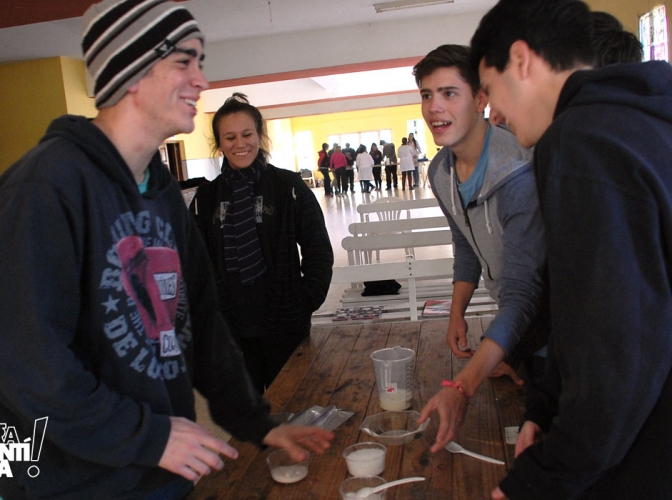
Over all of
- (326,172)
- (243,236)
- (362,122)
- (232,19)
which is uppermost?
(232,19)

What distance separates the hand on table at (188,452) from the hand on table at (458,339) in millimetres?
997

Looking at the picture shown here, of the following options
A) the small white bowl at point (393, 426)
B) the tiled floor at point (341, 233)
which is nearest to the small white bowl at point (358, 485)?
the small white bowl at point (393, 426)

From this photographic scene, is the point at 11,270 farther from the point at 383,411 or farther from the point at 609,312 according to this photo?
the point at 383,411

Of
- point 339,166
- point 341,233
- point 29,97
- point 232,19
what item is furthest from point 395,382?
point 339,166

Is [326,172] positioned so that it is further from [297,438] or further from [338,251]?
[297,438]

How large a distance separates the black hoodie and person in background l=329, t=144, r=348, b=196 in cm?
1884

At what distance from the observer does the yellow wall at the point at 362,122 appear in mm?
30281

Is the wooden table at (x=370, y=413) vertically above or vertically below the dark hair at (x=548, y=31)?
below

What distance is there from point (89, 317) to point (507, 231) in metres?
1.04

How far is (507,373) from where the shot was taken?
5.78 ft

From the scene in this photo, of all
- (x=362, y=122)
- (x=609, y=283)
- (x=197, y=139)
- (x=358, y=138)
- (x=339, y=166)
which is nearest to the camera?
(x=609, y=283)

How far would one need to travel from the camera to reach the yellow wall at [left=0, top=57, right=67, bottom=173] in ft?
33.0

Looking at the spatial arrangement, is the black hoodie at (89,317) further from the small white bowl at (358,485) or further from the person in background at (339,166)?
the person in background at (339,166)

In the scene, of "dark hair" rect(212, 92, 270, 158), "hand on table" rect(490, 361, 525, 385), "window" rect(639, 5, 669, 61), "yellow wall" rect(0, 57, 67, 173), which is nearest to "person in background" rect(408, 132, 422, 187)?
"yellow wall" rect(0, 57, 67, 173)
